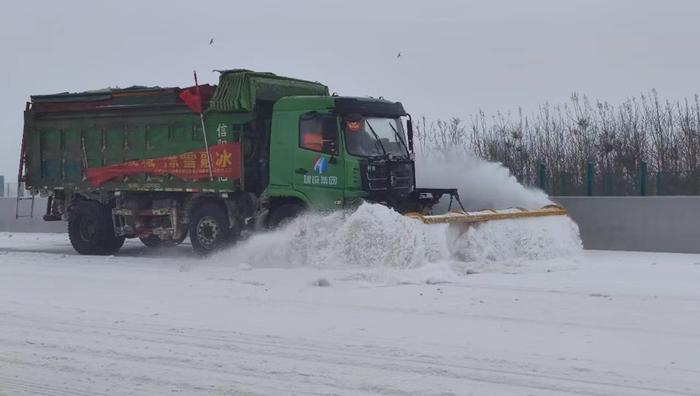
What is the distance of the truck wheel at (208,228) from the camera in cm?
1711

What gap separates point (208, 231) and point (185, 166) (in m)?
1.33

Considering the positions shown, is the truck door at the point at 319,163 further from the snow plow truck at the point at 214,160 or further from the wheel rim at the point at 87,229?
the wheel rim at the point at 87,229

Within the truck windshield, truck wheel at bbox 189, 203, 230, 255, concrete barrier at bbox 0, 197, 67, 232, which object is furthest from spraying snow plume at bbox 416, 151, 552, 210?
concrete barrier at bbox 0, 197, 67, 232

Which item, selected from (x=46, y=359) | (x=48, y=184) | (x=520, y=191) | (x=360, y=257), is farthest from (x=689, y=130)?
(x=46, y=359)

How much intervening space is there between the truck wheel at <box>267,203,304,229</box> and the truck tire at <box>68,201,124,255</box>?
431 centimetres

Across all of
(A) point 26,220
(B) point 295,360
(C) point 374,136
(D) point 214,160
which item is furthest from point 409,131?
(A) point 26,220

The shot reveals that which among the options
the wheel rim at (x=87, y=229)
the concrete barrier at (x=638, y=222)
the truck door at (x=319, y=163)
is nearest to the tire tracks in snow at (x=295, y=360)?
the truck door at (x=319, y=163)

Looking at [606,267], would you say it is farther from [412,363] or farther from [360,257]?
[412,363]

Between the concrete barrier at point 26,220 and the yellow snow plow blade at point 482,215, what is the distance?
13.6m

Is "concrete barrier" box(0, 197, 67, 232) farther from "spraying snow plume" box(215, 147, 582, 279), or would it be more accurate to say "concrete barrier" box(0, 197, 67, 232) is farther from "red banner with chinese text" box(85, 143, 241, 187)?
"spraying snow plume" box(215, 147, 582, 279)

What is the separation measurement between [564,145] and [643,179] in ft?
19.0

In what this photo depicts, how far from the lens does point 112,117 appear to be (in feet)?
61.0

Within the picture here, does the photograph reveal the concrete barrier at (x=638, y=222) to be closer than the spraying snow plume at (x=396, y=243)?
No

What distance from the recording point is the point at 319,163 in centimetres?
1562
